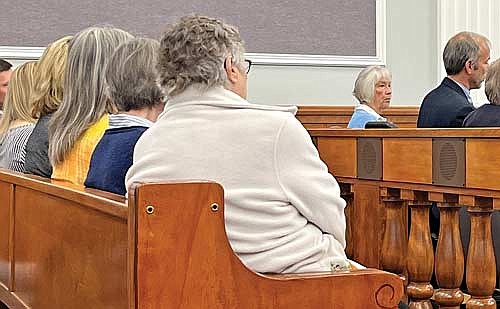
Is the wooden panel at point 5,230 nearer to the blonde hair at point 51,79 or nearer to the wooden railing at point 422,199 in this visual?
the blonde hair at point 51,79

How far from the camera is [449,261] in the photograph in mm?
2842

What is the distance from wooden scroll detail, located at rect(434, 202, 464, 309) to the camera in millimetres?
2842

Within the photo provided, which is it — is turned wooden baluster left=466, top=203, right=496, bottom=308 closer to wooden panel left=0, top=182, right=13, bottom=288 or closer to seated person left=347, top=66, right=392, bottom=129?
wooden panel left=0, top=182, right=13, bottom=288

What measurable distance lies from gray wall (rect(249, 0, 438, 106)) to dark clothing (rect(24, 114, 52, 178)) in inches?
148

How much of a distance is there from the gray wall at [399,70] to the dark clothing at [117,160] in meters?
4.49

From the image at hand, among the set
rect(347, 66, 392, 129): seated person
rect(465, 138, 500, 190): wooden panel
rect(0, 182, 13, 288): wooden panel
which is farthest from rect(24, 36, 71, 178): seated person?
rect(347, 66, 392, 129): seated person

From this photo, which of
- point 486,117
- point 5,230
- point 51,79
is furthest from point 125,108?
point 486,117

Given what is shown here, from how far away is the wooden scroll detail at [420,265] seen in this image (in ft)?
9.63

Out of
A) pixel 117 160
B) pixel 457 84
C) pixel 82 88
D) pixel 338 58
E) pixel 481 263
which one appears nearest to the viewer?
pixel 117 160

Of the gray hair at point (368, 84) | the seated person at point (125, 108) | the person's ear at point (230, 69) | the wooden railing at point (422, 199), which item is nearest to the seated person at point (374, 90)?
the gray hair at point (368, 84)

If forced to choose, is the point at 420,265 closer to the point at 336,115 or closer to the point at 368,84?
the point at 368,84

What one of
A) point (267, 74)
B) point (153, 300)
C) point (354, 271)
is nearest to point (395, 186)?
point (354, 271)

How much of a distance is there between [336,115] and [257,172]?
4.90 m

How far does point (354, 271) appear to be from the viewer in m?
1.98
